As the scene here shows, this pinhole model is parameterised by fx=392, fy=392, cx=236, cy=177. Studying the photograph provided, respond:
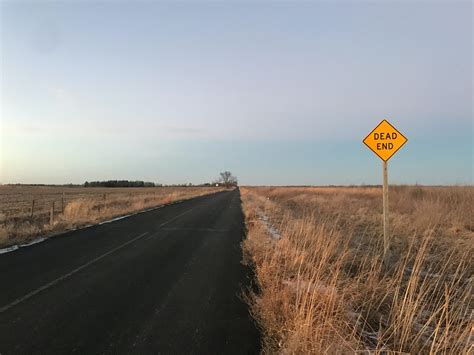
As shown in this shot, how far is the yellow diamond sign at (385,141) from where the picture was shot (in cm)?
882

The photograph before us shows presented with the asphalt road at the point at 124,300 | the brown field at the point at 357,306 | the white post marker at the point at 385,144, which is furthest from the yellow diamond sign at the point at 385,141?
the asphalt road at the point at 124,300

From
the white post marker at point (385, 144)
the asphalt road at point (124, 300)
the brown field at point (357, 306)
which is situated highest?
the white post marker at point (385, 144)

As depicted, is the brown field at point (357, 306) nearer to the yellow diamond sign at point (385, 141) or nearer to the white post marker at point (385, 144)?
the white post marker at point (385, 144)

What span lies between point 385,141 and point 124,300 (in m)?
6.42

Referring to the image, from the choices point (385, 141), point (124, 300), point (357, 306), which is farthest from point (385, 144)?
point (124, 300)

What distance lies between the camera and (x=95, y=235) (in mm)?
14797

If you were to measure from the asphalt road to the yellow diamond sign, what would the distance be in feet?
13.3

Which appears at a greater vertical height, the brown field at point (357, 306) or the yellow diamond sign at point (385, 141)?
the yellow diamond sign at point (385, 141)

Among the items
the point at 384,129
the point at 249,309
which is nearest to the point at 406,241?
the point at 384,129

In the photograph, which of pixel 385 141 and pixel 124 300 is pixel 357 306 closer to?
pixel 124 300

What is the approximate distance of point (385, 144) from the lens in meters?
8.88

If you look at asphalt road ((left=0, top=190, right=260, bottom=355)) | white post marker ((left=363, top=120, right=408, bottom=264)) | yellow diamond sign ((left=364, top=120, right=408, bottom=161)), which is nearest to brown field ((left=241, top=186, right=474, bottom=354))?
asphalt road ((left=0, top=190, right=260, bottom=355))

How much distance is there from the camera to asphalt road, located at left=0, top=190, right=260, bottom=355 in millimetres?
4781

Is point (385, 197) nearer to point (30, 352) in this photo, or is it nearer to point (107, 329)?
point (107, 329)
